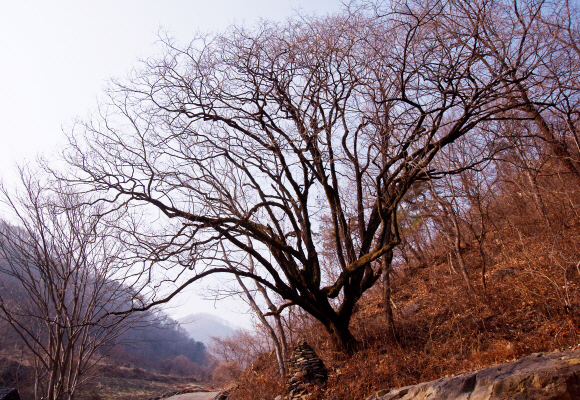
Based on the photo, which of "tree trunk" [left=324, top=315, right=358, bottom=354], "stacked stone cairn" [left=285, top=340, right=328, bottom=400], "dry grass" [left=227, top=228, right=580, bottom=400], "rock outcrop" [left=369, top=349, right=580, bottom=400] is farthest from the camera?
"tree trunk" [left=324, top=315, right=358, bottom=354]

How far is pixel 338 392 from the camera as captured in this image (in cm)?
576

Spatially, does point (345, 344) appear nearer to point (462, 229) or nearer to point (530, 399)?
point (530, 399)

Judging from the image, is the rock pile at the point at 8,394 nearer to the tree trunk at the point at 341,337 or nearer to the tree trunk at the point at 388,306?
the tree trunk at the point at 341,337

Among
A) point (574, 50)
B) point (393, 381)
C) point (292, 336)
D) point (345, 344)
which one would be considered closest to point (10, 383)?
point (292, 336)

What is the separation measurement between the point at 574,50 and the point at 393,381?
6.59m

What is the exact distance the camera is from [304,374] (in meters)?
6.41

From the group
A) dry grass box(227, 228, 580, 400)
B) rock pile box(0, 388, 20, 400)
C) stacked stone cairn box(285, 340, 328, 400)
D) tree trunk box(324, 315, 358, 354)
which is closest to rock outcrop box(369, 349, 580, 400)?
dry grass box(227, 228, 580, 400)

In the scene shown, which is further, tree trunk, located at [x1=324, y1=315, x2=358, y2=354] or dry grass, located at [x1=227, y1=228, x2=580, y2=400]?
tree trunk, located at [x1=324, y1=315, x2=358, y2=354]

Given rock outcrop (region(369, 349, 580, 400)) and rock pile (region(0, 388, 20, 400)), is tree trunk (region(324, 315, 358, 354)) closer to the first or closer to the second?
rock outcrop (region(369, 349, 580, 400))

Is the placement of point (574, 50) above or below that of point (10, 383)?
above


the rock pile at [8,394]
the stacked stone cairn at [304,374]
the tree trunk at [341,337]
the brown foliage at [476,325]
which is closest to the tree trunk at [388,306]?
the brown foliage at [476,325]

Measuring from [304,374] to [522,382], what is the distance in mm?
3896

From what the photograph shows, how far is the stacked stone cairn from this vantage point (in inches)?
248

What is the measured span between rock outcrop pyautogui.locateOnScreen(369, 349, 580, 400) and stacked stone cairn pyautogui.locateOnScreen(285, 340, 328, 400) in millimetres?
2446
